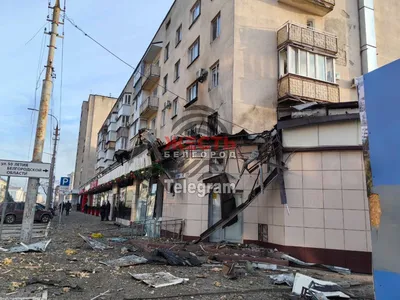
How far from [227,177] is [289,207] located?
2762 millimetres

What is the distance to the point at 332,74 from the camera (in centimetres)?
1478

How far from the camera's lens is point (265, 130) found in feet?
41.5

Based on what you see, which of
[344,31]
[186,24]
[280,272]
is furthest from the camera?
[186,24]

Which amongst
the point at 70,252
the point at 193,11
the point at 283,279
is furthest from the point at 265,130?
the point at 193,11

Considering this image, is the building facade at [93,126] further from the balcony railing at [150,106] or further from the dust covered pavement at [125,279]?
the dust covered pavement at [125,279]

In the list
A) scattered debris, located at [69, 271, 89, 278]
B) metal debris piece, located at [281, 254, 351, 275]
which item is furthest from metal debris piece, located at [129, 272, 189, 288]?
metal debris piece, located at [281, 254, 351, 275]

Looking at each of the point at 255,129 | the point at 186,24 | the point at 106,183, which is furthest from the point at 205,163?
the point at 106,183

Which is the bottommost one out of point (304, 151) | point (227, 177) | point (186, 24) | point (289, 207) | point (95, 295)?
point (95, 295)

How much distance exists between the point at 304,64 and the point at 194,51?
22.1ft

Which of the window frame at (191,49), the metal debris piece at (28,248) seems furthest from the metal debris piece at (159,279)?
the window frame at (191,49)

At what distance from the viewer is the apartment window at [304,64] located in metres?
13.9

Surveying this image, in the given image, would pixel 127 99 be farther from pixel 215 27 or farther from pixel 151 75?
pixel 215 27

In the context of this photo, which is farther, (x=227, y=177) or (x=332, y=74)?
(x=332, y=74)

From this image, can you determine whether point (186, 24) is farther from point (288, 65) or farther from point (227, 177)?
point (227, 177)
